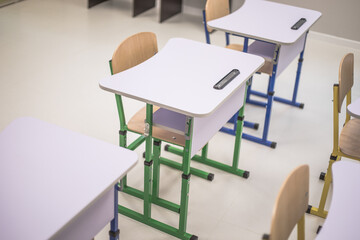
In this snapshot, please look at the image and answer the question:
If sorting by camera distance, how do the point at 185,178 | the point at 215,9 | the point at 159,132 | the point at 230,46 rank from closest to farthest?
1. the point at 185,178
2. the point at 159,132
3. the point at 215,9
4. the point at 230,46

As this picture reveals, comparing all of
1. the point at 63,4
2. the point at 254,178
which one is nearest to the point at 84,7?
the point at 63,4

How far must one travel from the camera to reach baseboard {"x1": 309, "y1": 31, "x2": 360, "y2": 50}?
5.06 metres

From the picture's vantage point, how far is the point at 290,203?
174 cm

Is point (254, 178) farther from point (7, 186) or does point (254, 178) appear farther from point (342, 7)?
point (342, 7)

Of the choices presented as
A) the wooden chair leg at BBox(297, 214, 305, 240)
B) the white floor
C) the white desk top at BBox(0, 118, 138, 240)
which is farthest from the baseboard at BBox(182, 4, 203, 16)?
the wooden chair leg at BBox(297, 214, 305, 240)

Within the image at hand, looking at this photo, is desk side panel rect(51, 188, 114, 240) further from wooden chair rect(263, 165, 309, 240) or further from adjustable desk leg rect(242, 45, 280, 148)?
adjustable desk leg rect(242, 45, 280, 148)

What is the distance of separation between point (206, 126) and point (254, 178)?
795 millimetres

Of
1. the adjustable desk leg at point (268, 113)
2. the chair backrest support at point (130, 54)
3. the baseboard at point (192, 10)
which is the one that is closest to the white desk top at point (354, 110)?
the adjustable desk leg at point (268, 113)

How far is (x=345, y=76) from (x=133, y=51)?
3.79 feet

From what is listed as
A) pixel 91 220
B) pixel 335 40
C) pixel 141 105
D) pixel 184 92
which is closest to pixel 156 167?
pixel 184 92

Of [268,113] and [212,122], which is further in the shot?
[268,113]

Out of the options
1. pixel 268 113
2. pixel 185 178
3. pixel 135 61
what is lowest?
pixel 268 113

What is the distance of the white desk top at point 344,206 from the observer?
1.69 meters

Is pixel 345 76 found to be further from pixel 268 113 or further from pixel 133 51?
pixel 133 51
